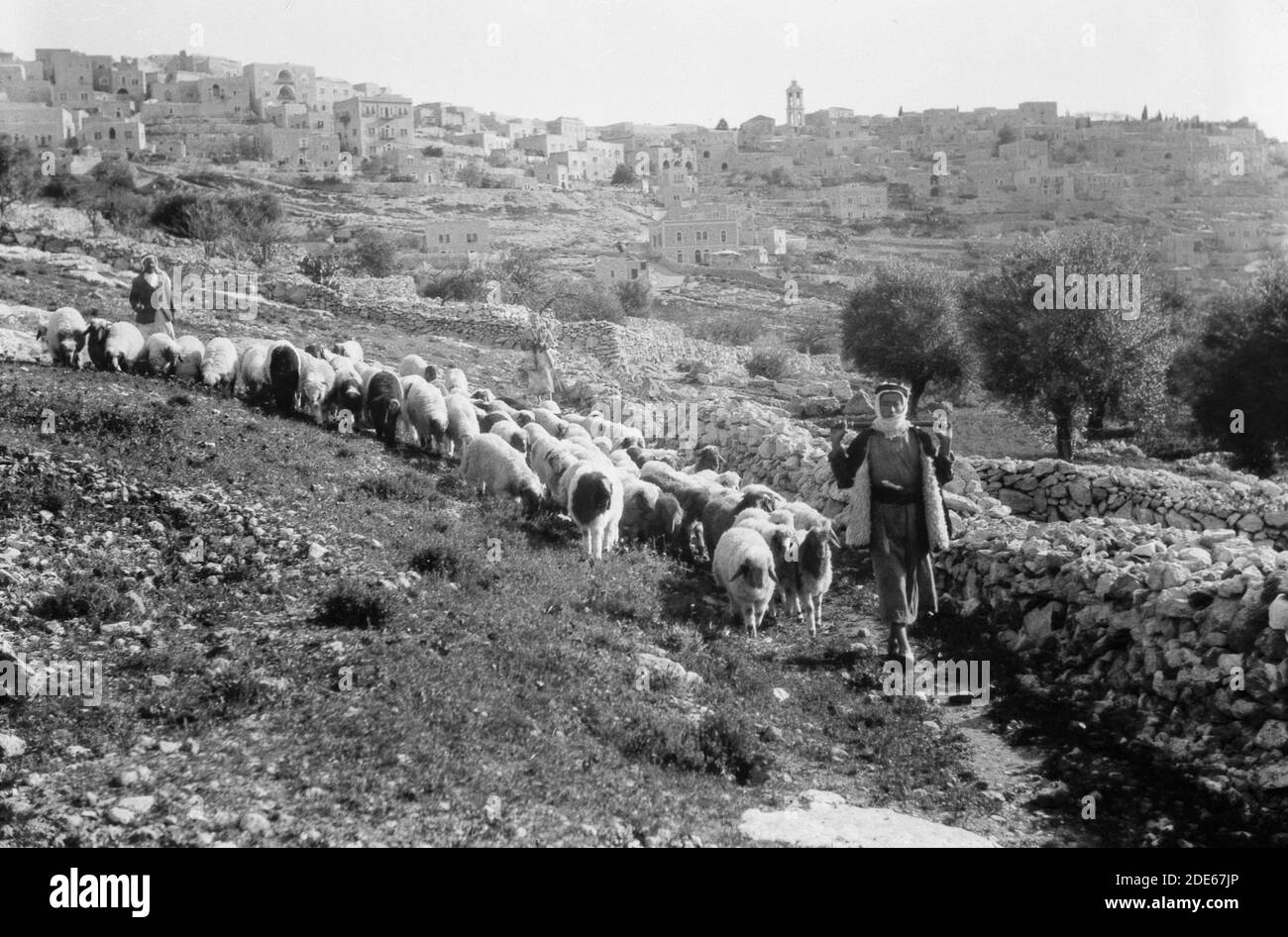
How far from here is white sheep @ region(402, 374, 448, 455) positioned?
51.6ft

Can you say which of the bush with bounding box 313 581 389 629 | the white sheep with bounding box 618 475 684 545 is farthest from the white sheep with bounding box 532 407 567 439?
the bush with bounding box 313 581 389 629

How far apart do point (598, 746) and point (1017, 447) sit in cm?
2460

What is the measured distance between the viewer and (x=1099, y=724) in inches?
333

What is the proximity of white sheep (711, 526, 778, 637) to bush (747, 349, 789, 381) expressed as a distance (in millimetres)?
26925

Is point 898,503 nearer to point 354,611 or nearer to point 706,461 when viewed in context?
point 354,611

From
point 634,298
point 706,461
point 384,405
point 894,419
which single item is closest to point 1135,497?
point 706,461

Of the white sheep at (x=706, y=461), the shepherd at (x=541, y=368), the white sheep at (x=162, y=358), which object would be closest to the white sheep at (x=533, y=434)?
the white sheep at (x=706, y=461)

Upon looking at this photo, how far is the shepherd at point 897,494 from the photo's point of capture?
29.3 feet

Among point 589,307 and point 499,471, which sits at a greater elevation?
point 589,307

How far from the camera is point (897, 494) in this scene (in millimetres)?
9047

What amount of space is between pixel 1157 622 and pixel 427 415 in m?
10.2

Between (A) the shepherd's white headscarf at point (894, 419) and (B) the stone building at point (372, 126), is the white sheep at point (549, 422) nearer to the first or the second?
(A) the shepherd's white headscarf at point (894, 419)

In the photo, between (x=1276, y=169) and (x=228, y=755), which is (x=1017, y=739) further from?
(x=1276, y=169)

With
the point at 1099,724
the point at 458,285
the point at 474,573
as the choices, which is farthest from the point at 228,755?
the point at 458,285
